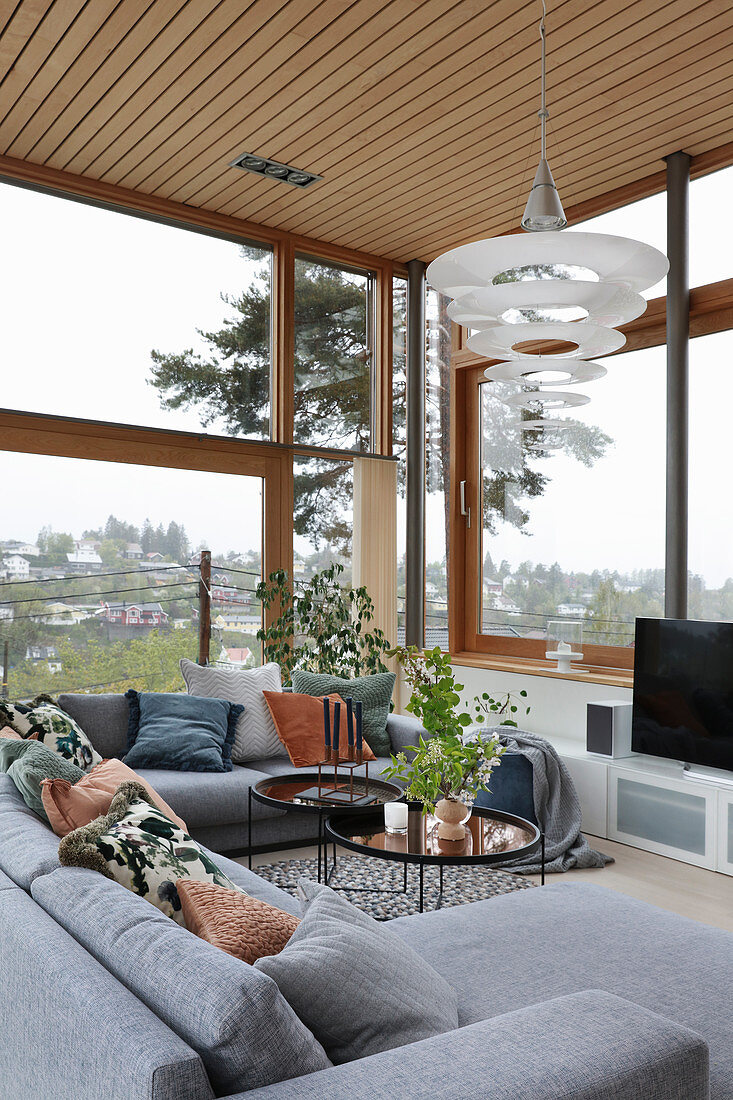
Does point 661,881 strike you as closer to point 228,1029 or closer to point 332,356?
point 228,1029

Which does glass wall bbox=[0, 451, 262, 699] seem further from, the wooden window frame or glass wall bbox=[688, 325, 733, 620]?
glass wall bbox=[688, 325, 733, 620]

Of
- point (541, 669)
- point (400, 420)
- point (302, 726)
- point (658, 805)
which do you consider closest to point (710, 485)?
point (541, 669)

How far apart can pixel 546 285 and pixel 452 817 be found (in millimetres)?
1732

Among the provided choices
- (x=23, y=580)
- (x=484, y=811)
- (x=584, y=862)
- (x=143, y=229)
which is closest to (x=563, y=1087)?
(x=484, y=811)

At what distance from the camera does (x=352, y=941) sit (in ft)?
4.89

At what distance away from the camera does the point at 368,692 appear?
4586 millimetres

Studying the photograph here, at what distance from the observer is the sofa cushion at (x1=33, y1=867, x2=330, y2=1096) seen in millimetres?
1165

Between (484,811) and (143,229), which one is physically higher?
(143,229)

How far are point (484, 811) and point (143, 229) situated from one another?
Result: 372 cm

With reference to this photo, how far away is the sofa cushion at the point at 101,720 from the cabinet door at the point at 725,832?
8.65ft

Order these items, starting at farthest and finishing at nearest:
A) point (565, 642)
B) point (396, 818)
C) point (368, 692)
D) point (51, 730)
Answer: point (565, 642)
point (368, 692)
point (51, 730)
point (396, 818)

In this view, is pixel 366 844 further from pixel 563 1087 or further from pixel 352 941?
pixel 563 1087

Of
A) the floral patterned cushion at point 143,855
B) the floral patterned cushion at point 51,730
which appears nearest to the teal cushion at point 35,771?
the floral patterned cushion at point 143,855

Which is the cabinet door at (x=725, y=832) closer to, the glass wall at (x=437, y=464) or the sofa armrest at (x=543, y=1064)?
the glass wall at (x=437, y=464)
